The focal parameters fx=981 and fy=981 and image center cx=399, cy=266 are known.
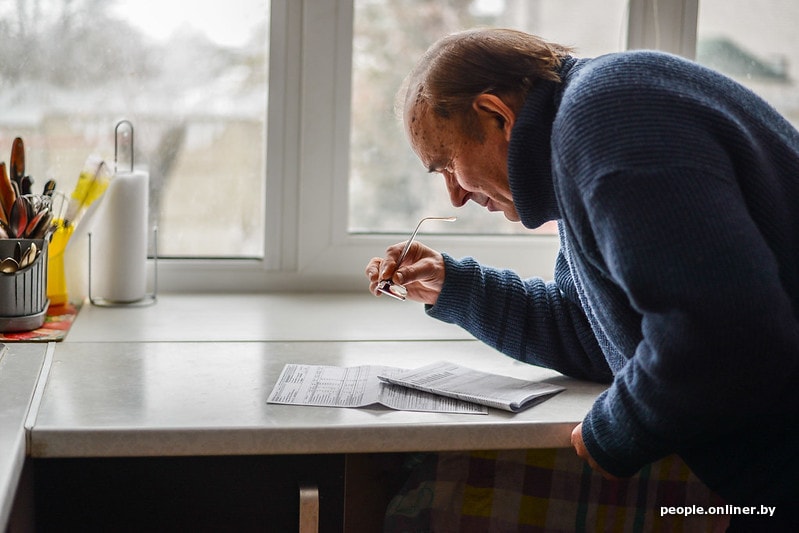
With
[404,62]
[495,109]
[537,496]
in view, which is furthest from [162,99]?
[537,496]

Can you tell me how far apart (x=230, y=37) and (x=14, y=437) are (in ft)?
3.65

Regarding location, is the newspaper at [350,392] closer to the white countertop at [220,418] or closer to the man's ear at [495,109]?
the white countertop at [220,418]

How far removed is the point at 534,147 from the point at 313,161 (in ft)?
2.92

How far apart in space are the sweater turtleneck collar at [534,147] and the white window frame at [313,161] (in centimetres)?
84

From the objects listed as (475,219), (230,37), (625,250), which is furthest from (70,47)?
(625,250)

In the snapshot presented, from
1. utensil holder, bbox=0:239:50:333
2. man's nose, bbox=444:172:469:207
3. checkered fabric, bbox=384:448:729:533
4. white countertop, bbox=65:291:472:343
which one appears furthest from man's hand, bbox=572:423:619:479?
utensil holder, bbox=0:239:50:333

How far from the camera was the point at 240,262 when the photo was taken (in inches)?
80.1

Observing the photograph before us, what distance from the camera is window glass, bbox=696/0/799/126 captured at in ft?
6.94

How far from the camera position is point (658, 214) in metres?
0.98

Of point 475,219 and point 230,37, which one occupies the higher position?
point 230,37

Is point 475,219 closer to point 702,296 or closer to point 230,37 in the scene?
point 230,37

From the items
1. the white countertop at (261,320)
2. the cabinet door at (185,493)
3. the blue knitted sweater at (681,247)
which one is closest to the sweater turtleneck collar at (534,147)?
the blue knitted sweater at (681,247)

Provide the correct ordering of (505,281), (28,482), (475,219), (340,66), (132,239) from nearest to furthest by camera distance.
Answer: (28,482) → (505,281) → (132,239) → (340,66) → (475,219)

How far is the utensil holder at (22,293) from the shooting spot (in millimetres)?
1570
